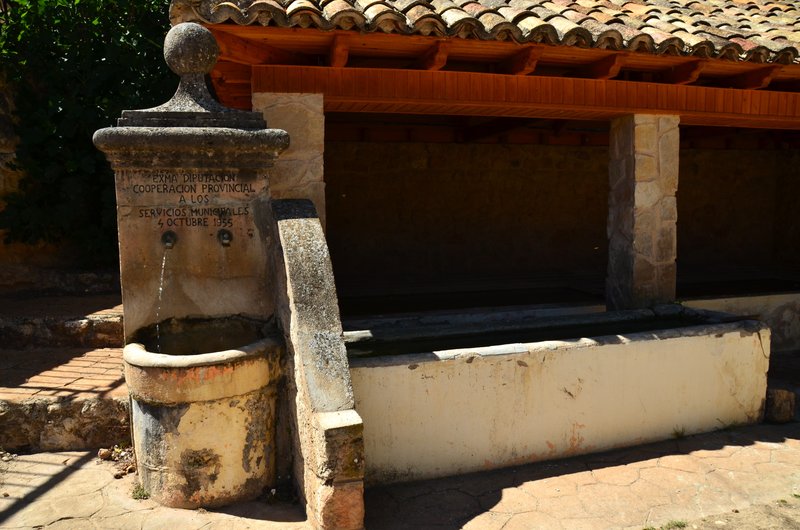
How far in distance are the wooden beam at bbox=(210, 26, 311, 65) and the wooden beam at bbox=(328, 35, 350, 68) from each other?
307 millimetres

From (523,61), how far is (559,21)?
1.19ft

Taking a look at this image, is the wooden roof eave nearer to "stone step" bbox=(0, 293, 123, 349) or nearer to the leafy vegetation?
"stone step" bbox=(0, 293, 123, 349)

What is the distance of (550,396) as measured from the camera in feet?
13.2

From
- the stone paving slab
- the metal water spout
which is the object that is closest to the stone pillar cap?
the metal water spout

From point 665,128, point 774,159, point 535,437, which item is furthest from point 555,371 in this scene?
point 774,159

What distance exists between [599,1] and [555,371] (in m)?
3.26

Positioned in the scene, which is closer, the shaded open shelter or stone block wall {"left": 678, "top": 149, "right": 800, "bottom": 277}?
the shaded open shelter

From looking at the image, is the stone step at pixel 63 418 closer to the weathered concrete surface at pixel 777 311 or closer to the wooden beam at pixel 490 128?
the wooden beam at pixel 490 128

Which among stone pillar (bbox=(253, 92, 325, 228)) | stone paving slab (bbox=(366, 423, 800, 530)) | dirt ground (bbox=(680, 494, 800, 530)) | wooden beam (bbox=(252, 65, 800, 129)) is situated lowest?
dirt ground (bbox=(680, 494, 800, 530))

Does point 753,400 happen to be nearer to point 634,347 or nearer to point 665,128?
point 634,347

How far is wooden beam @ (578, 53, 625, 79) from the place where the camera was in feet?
14.6

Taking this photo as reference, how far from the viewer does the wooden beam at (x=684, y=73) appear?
4.72 m

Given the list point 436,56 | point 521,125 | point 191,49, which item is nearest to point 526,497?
point 436,56

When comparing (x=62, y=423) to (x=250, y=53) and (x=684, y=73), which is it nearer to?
(x=250, y=53)
